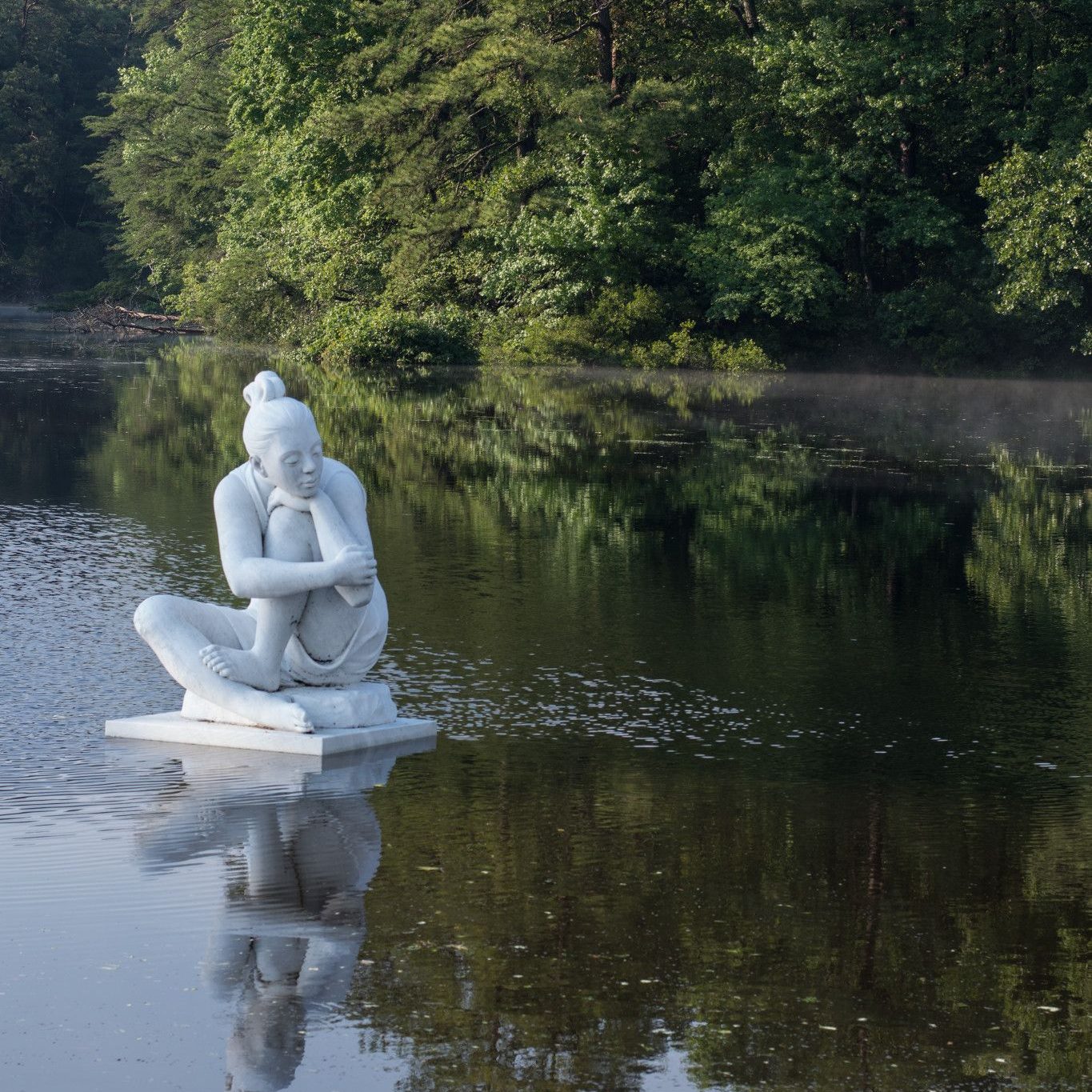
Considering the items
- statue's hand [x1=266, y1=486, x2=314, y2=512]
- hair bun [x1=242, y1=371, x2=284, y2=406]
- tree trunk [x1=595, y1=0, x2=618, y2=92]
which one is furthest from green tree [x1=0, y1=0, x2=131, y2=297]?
statue's hand [x1=266, y1=486, x2=314, y2=512]

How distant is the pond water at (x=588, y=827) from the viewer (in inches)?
205

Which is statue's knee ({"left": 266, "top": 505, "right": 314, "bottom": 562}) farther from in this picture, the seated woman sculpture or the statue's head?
the statue's head

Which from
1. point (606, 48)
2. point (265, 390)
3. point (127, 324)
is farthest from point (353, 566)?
point (127, 324)

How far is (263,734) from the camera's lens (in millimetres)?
8398

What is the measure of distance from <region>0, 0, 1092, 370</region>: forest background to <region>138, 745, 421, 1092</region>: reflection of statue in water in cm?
3400

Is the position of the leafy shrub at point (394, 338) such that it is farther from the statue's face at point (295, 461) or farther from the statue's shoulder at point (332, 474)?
the statue's face at point (295, 461)

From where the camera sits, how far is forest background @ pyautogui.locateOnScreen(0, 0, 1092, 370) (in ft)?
135

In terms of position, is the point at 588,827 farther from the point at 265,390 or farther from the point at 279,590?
the point at 265,390

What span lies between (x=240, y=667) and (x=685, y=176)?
38.4 meters

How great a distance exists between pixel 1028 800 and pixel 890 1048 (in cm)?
318

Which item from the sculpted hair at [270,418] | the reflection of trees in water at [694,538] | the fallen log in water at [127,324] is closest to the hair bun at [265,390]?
the sculpted hair at [270,418]

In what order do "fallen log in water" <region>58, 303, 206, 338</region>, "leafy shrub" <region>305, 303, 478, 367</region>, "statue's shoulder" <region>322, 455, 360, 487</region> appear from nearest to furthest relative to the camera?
"statue's shoulder" <region>322, 455, 360, 487</region>, "leafy shrub" <region>305, 303, 478, 367</region>, "fallen log in water" <region>58, 303, 206, 338</region>

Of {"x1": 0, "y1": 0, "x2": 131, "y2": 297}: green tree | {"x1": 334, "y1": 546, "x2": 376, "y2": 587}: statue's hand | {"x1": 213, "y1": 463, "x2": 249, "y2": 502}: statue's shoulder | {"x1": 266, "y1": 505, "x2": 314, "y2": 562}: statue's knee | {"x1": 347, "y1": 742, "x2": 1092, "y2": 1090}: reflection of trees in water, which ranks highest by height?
{"x1": 0, "y1": 0, "x2": 131, "y2": 297}: green tree

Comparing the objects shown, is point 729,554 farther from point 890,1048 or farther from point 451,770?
point 890,1048
